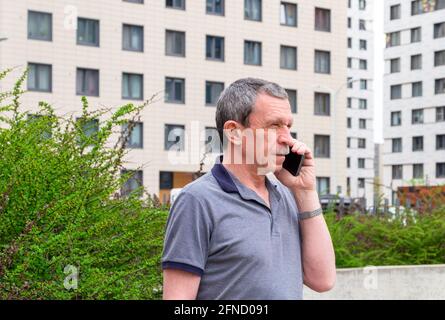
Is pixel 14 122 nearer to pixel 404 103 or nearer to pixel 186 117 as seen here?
pixel 186 117

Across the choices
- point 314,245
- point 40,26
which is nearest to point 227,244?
point 314,245

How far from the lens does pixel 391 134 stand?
78.6 metres

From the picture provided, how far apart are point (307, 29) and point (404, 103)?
90.2 ft

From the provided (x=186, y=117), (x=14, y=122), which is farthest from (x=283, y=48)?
(x=14, y=122)

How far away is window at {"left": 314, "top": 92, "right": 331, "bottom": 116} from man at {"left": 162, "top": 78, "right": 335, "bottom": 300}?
4899 centimetres

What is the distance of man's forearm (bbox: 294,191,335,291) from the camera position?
2.81m

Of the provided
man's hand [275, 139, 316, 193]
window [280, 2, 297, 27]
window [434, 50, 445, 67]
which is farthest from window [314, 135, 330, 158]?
man's hand [275, 139, 316, 193]

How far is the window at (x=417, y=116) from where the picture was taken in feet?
246

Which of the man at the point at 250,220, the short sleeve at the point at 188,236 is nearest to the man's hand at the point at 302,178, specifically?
the man at the point at 250,220

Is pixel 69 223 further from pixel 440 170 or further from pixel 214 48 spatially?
pixel 440 170

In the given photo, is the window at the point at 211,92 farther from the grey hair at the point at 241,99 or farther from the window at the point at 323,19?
the grey hair at the point at 241,99

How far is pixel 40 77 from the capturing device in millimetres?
42531

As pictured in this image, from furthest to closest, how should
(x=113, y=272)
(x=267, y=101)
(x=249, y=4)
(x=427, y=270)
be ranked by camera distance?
(x=249, y=4) → (x=427, y=270) → (x=113, y=272) → (x=267, y=101)
